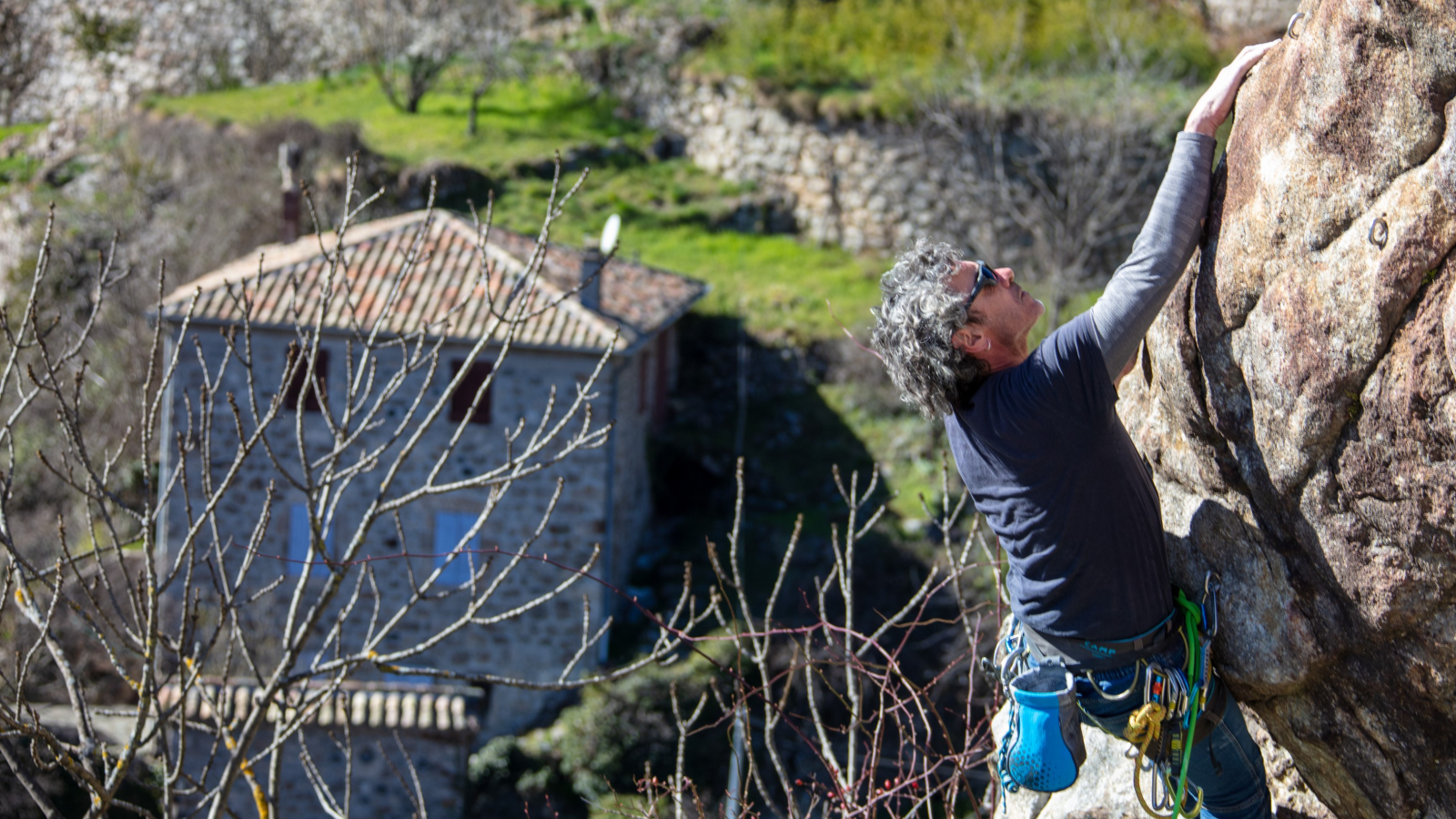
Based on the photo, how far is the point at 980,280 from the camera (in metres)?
2.49

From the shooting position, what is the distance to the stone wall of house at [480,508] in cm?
1235

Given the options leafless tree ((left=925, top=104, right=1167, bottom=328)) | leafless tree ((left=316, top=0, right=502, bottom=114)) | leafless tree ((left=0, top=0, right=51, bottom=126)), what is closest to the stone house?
leafless tree ((left=925, top=104, right=1167, bottom=328))

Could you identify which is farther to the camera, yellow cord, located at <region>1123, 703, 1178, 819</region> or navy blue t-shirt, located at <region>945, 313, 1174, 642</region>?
yellow cord, located at <region>1123, 703, 1178, 819</region>

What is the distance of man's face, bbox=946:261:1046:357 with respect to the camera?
8.15 feet

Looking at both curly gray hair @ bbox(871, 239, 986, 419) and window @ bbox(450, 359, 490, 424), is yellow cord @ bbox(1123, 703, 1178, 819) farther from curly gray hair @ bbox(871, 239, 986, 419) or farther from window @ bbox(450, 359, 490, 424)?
window @ bbox(450, 359, 490, 424)

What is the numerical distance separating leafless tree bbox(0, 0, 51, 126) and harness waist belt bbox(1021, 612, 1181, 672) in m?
27.7

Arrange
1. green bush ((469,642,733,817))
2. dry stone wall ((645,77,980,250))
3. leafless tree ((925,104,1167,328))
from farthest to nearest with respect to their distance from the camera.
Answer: dry stone wall ((645,77,980,250))
leafless tree ((925,104,1167,328))
green bush ((469,642,733,817))

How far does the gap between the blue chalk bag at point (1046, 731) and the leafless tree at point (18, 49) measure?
27.7 meters

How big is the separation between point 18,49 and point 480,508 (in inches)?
769

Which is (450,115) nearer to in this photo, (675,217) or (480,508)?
(675,217)

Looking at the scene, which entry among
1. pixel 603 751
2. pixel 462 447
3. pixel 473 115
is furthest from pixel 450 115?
pixel 603 751

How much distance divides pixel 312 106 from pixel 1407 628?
26258mm

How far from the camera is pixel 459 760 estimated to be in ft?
40.4

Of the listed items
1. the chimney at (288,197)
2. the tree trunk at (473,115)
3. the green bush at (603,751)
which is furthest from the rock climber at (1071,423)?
the tree trunk at (473,115)
